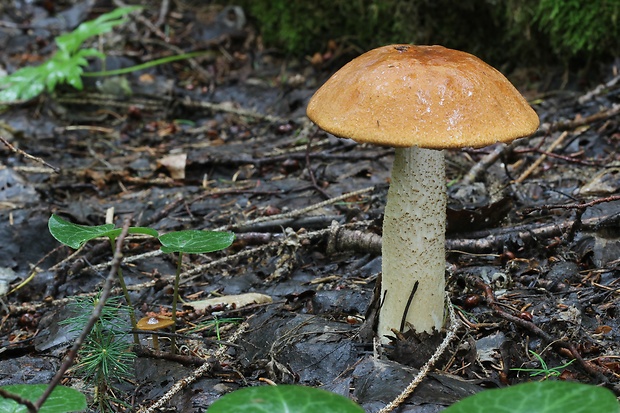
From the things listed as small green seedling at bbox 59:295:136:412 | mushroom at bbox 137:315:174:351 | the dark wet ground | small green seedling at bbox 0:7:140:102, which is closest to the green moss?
the dark wet ground

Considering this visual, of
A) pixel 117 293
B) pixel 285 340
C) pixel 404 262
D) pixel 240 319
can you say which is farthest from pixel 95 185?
pixel 404 262

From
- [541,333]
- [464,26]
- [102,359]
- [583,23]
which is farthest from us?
[464,26]

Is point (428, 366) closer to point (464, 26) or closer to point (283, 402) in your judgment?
point (283, 402)

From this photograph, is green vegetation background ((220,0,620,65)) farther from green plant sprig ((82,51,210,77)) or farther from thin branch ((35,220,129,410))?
thin branch ((35,220,129,410))

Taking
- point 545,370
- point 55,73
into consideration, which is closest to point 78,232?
point 545,370

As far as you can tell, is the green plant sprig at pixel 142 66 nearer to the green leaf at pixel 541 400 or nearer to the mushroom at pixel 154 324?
the mushroom at pixel 154 324

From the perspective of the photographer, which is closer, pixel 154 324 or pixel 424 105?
pixel 424 105

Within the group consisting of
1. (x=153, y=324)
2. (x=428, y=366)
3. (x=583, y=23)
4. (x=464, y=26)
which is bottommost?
(x=153, y=324)
